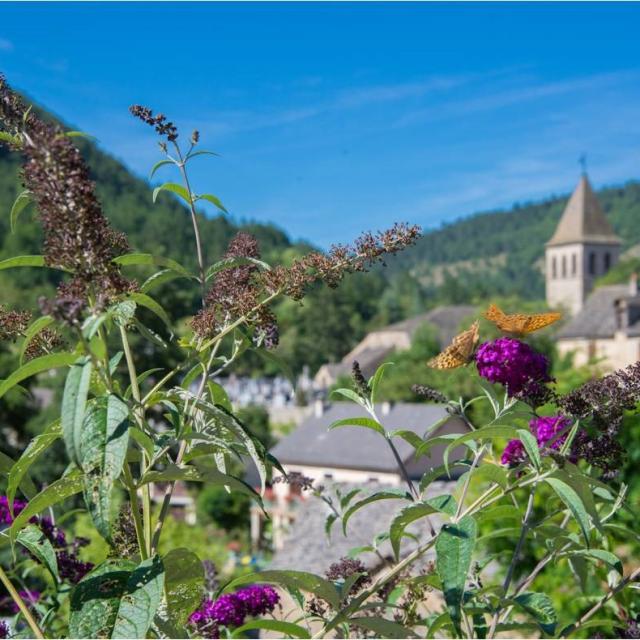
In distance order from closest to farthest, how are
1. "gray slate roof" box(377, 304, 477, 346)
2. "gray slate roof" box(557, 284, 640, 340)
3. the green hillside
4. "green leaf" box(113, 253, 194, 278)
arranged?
"green leaf" box(113, 253, 194, 278) → "gray slate roof" box(557, 284, 640, 340) → "gray slate roof" box(377, 304, 477, 346) → the green hillside

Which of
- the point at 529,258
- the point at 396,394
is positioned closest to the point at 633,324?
the point at 396,394

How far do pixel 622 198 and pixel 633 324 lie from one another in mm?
130563

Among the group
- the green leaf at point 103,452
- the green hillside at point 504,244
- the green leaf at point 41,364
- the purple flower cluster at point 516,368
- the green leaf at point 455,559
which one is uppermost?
the green hillside at point 504,244

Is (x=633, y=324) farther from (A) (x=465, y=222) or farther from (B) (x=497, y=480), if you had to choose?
(A) (x=465, y=222)

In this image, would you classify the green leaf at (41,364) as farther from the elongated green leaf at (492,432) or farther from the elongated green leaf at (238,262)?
the elongated green leaf at (492,432)

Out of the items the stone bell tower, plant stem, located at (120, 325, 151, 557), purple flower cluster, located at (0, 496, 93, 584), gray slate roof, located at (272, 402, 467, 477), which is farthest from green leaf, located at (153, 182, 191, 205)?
the stone bell tower

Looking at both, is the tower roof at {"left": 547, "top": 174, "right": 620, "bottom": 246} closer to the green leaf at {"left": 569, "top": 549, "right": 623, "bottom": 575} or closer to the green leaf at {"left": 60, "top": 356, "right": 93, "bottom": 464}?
the green leaf at {"left": 569, "top": 549, "right": 623, "bottom": 575}

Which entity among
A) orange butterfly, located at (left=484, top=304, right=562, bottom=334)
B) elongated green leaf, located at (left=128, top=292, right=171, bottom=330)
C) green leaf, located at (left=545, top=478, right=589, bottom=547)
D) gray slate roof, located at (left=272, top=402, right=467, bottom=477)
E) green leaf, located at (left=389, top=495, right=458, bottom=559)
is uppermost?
orange butterfly, located at (left=484, top=304, right=562, bottom=334)

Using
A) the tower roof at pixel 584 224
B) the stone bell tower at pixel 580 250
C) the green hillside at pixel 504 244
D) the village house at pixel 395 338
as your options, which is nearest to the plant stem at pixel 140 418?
the village house at pixel 395 338

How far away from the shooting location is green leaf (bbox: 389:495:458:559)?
46.5 inches

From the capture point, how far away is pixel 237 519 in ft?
105

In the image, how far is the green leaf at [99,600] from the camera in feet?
3.28

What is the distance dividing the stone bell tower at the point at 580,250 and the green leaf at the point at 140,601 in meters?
81.8

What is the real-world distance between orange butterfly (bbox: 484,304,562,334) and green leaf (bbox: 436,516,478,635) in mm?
504
